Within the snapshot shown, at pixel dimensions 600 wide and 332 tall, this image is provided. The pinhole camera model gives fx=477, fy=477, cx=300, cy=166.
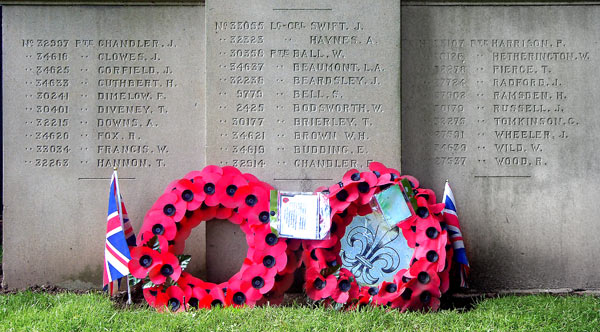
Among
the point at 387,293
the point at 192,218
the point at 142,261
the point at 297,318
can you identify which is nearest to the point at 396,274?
the point at 387,293

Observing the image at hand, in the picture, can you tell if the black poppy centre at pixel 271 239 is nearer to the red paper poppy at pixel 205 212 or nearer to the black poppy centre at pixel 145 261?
the red paper poppy at pixel 205 212

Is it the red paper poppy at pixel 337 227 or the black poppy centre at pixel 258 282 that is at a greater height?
the red paper poppy at pixel 337 227

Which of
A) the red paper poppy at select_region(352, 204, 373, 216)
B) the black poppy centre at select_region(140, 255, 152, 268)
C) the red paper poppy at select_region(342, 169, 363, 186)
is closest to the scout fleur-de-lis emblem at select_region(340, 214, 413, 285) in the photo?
the red paper poppy at select_region(352, 204, 373, 216)

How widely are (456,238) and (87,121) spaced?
402 cm

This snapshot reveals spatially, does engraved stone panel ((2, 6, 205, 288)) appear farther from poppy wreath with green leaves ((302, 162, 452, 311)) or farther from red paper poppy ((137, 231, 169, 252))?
poppy wreath with green leaves ((302, 162, 452, 311))

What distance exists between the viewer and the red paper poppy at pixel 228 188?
461cm

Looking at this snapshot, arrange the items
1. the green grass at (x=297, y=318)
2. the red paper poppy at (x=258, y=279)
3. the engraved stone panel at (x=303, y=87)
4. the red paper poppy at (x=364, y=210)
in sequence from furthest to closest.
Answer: the engraved stone panel at (x=303, y=87) → the red paper poppy at (x=364, y=210) → the red paper poppy at (x=258, y=279) → the green grass at (x=297, y=318)

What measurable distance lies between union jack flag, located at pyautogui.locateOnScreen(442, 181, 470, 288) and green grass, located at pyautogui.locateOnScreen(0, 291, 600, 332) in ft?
1.40

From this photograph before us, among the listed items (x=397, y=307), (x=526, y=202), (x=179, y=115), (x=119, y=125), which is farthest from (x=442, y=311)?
(x=119, y=125)

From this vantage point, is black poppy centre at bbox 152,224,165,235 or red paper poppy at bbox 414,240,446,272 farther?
black poppy centre at bbox 152,224,165,235

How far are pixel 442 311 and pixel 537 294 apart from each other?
4.43 feet

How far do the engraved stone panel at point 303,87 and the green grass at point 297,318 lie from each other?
3.89ft

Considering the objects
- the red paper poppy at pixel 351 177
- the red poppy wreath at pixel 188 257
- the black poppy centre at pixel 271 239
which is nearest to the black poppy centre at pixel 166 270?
the red poppy wreath at pixel 188 257

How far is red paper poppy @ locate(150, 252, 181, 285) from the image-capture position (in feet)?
14.4
